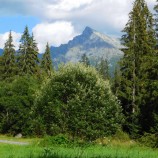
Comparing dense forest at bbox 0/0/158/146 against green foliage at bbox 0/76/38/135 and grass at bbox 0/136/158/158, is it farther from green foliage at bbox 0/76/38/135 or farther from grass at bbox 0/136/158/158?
grass at bbox 0/136/158/158

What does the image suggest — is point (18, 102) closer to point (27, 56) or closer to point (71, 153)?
point (27, 56)

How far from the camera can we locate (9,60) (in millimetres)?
71125

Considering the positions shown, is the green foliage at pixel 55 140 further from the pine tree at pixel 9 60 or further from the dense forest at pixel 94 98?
the pine tree at pixel 9 60

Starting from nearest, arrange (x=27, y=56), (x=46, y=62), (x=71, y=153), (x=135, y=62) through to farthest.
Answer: (x=71, y=153), (x=135, y=62), (x=27, y=56), (x=46, y=62)

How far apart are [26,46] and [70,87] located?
105ft

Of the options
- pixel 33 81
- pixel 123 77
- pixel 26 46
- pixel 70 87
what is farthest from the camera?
pixel 26 46


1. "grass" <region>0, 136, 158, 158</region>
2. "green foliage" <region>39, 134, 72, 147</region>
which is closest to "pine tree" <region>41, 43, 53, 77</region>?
"green foliage" <region>39, 134, 72, 147</region>

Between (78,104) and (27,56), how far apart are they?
32087mm

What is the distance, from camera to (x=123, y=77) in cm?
4966

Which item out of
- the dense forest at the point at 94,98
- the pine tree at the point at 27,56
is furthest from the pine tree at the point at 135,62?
the pine tree at the point at 27,56

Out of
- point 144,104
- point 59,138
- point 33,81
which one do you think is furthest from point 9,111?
A: point 59,138

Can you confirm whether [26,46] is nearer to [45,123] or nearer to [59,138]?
[45,123]

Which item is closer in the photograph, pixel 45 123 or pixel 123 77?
pixel 45 123

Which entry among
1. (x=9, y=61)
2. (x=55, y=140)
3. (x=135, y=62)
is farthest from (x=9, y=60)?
(x=55, y=140)
